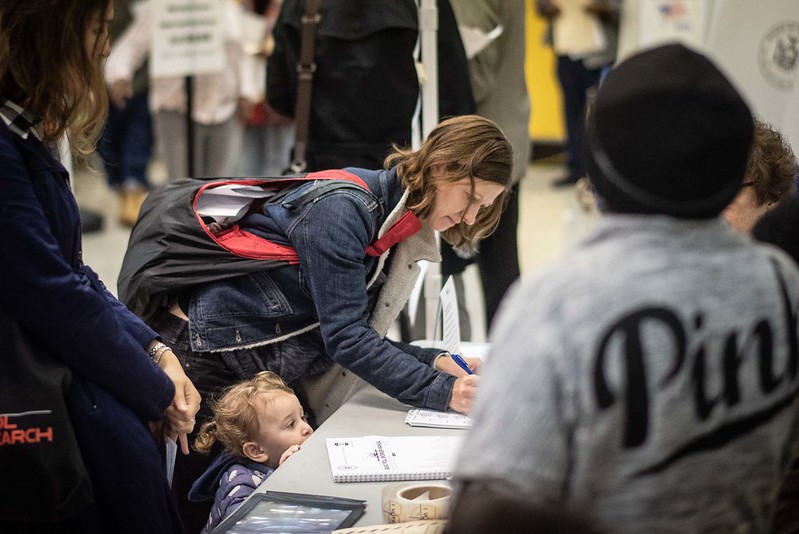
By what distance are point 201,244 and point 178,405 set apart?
0.63m

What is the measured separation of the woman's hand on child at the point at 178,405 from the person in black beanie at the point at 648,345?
3.02 feet

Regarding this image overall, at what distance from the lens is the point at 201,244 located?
7.58 feet

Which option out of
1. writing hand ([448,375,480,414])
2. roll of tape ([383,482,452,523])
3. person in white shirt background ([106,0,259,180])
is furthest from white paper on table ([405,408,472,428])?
person in white shirt background ([106,0,259,180])

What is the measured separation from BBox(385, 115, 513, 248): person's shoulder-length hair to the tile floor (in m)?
2.21

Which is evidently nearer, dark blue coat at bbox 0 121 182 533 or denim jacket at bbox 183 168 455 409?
dark blue coat at bbox 0 121 182 533

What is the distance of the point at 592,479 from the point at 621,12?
6303 millimetres

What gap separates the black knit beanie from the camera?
3.09 feet

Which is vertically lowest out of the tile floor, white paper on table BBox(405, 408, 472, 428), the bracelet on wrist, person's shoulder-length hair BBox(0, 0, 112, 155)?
the tile floor

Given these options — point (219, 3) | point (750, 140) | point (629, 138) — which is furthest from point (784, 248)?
point (219, 3)

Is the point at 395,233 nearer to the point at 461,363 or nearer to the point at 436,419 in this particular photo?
the point at 461,363

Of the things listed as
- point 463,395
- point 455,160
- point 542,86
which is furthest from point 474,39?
point 542,86

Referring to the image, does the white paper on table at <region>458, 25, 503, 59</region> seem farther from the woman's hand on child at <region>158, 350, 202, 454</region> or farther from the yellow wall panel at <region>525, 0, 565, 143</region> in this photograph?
the yellow wall panel at <region>525, 0, 565, 143</region>

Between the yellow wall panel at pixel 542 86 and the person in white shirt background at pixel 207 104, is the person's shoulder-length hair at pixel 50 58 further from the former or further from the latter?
the yellow wall panel at pixel 542 86

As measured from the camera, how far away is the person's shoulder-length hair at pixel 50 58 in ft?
4.78
